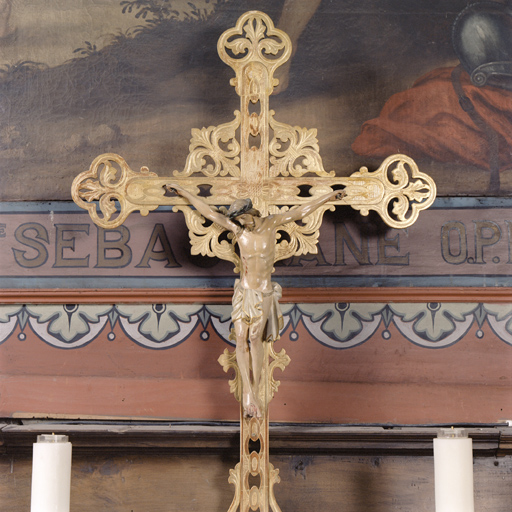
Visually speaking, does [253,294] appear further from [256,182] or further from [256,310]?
[256,182]

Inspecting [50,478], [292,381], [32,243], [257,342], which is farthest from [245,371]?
[32,243]

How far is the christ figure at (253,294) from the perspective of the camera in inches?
92.7

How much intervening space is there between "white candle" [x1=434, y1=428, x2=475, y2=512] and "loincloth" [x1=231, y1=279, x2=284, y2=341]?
565mm

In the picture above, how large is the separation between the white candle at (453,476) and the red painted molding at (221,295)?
0.59 metres

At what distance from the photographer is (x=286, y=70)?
2910 mm

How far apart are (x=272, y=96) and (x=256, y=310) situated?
90 cm

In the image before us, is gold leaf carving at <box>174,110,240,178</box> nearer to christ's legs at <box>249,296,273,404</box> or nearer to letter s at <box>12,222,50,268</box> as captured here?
christ's legs at <box>249,296,273,404</box>

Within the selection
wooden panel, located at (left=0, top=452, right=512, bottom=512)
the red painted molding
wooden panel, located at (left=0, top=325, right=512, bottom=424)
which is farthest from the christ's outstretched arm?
wooden panel, located at (left=0, top=452, right=512, bottom=512)

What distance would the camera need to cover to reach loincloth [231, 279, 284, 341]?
2.35 m

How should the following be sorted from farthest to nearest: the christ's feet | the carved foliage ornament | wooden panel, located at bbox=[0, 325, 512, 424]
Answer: wooden panel, located at bbox=[0, 325, 512, 424]
the carved foliage ornament
the christ's feet

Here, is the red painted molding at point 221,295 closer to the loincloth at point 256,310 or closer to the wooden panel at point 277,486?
the loincloth at point 256,310

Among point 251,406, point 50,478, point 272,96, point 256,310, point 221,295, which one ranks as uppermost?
point 272,96

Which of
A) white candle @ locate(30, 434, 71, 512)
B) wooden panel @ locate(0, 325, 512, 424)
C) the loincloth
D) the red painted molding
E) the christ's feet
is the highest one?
the red painted molding

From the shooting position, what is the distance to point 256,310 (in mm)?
2354
